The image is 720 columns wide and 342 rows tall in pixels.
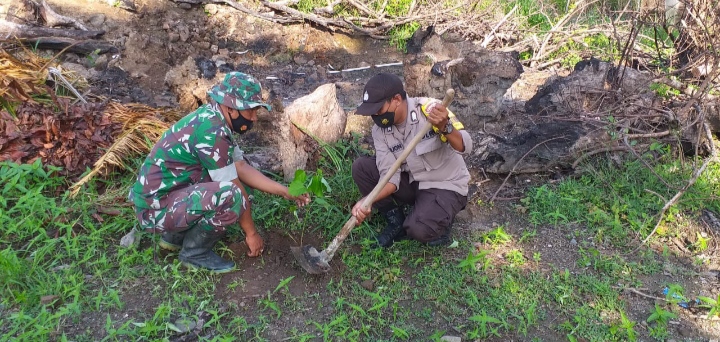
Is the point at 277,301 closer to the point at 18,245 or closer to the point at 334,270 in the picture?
the point at 334,270

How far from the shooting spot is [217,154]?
2.92 m

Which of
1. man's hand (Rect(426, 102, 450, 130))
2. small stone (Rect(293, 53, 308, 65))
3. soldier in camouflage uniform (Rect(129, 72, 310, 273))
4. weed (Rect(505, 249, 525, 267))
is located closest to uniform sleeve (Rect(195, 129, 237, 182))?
soldier in camouflage uniform (Rect(129, 72, 310, 273))

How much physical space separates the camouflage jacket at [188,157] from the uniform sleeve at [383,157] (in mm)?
904

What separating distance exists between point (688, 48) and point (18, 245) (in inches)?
→ 215

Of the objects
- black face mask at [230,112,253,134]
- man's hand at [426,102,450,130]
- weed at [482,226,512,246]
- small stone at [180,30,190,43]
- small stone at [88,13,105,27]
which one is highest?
man's hand at [426,102,450,130]

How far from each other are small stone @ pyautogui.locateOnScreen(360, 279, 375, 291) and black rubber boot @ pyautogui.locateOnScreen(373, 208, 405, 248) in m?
0.33

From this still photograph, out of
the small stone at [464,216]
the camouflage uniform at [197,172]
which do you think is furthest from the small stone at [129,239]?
the small stone at [464,216]

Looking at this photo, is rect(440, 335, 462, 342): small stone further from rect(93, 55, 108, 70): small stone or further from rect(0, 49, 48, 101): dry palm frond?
rect(93, 55, 108, 70): small stone

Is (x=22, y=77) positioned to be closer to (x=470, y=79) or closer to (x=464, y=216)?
(x=464, y=216)

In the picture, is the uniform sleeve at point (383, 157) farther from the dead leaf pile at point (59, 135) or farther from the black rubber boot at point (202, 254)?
the dead leaf pile at point (59, 135)

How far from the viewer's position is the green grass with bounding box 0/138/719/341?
290cm

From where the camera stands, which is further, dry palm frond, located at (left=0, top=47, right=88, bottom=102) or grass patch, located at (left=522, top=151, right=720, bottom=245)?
dry palm frond, located at (left=0, top=47, right=88, bottom=102)

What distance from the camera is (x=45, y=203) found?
3646 mm

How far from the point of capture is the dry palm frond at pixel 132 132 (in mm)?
3966
